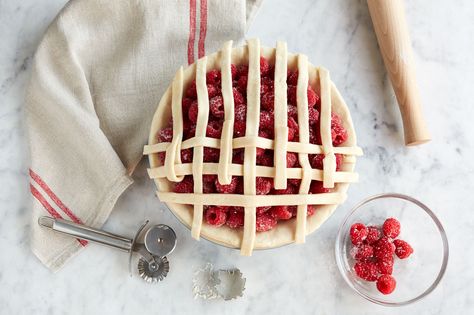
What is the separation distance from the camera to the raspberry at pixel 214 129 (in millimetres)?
1231

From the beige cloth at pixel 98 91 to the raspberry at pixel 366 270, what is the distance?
58cm

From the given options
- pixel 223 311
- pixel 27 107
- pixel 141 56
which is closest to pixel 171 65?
pixel 141 56

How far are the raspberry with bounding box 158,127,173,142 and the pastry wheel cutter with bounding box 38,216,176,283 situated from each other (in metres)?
0.26

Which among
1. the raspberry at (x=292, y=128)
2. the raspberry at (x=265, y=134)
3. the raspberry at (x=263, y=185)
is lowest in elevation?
the raspberry at (x=263, y=185)

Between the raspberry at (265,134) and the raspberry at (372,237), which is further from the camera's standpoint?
the raspberry at (372,237)

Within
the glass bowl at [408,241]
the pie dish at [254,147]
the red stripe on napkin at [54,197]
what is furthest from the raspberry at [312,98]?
the red stripe on napkin at [54,197]

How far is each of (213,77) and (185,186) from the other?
9.4 inches

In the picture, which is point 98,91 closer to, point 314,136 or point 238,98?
point 238,98

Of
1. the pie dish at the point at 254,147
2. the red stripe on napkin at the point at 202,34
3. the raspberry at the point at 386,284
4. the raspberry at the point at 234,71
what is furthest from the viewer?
the red stripe on napkin at the point at 202,34

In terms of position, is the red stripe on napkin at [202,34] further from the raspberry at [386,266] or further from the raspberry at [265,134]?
the raspberry at [386,266]

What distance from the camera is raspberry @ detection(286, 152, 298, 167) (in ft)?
4.00

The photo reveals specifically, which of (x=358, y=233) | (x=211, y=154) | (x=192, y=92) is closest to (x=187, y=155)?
(x=211, y=154)

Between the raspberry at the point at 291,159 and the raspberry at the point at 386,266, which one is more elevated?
the raspberry at the point at 291,159

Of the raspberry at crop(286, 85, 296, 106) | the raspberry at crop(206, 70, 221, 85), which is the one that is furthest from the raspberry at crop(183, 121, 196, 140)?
the raspberry at crop(286, 85, 296, 106)
